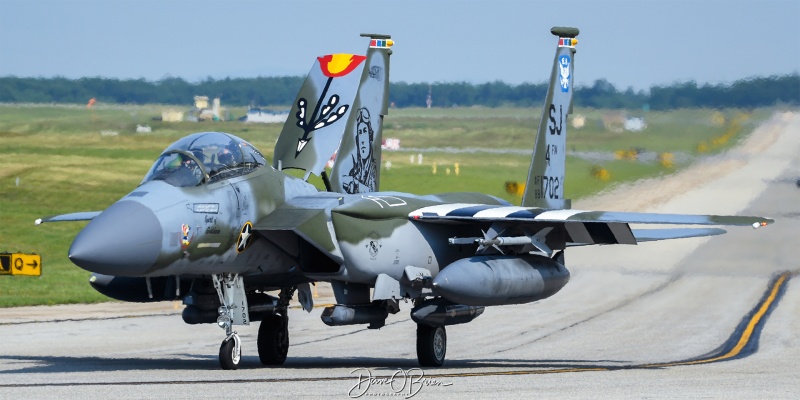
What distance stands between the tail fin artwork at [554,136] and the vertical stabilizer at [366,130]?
2.78 m

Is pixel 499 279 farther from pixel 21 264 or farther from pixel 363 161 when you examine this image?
pixel 21 264

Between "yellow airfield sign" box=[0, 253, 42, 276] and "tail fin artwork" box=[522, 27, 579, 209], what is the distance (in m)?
8.92

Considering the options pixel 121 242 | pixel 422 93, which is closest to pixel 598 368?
pixel 121 242

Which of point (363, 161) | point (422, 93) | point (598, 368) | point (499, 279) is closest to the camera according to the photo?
point (499, 279)

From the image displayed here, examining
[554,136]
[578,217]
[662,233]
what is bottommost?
[662,233]

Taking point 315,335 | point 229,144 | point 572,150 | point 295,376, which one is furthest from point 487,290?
point 572,150

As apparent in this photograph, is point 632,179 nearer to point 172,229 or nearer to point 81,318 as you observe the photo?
point 81,318

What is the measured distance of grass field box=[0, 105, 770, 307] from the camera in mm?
40375

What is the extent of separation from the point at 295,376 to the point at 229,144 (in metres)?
3.23

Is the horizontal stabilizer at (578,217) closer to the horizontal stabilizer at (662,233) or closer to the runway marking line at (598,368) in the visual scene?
the runway marking line at (598,368)

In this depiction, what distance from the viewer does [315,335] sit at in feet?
85.3

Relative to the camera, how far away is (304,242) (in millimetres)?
18797

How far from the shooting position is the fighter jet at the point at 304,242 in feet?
54.0

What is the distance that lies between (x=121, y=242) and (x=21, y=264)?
9.35 metres
